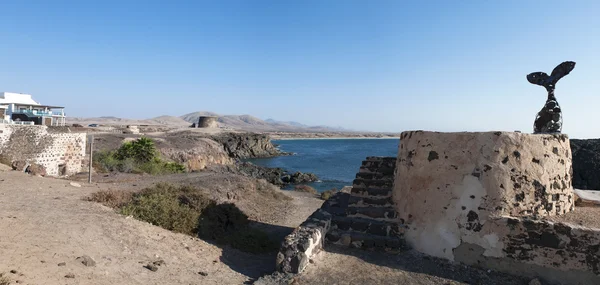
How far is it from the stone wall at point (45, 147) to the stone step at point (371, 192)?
1609 cm

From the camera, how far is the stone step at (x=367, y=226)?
718cm

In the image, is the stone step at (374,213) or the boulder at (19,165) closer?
the stone step at (374,213)

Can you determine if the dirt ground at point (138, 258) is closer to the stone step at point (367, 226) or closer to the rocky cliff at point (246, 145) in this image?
the stone step at point (367, 226)

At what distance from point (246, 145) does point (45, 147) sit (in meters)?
42.4

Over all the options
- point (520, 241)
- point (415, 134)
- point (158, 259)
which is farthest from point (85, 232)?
point (520, 241)

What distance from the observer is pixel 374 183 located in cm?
838

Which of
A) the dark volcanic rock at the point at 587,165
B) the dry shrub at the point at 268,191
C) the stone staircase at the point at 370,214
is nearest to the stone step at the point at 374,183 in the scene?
the stone staircase at the point at 370,214

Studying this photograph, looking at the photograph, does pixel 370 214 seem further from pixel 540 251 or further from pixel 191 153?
pixel 191 153

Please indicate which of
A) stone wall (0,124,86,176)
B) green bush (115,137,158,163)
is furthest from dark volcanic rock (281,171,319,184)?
stone wall (0,124,86,176)

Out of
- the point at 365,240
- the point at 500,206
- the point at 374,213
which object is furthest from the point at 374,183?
the point at 500,206

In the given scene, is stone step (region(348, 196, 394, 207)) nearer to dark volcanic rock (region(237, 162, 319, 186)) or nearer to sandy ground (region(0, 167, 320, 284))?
sandy ground (region(0, 167, 320, 284))

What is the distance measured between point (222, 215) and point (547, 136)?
25.7 feet

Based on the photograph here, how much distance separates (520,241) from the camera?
6.08 m

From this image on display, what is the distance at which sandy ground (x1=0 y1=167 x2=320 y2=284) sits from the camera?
5.28 m
